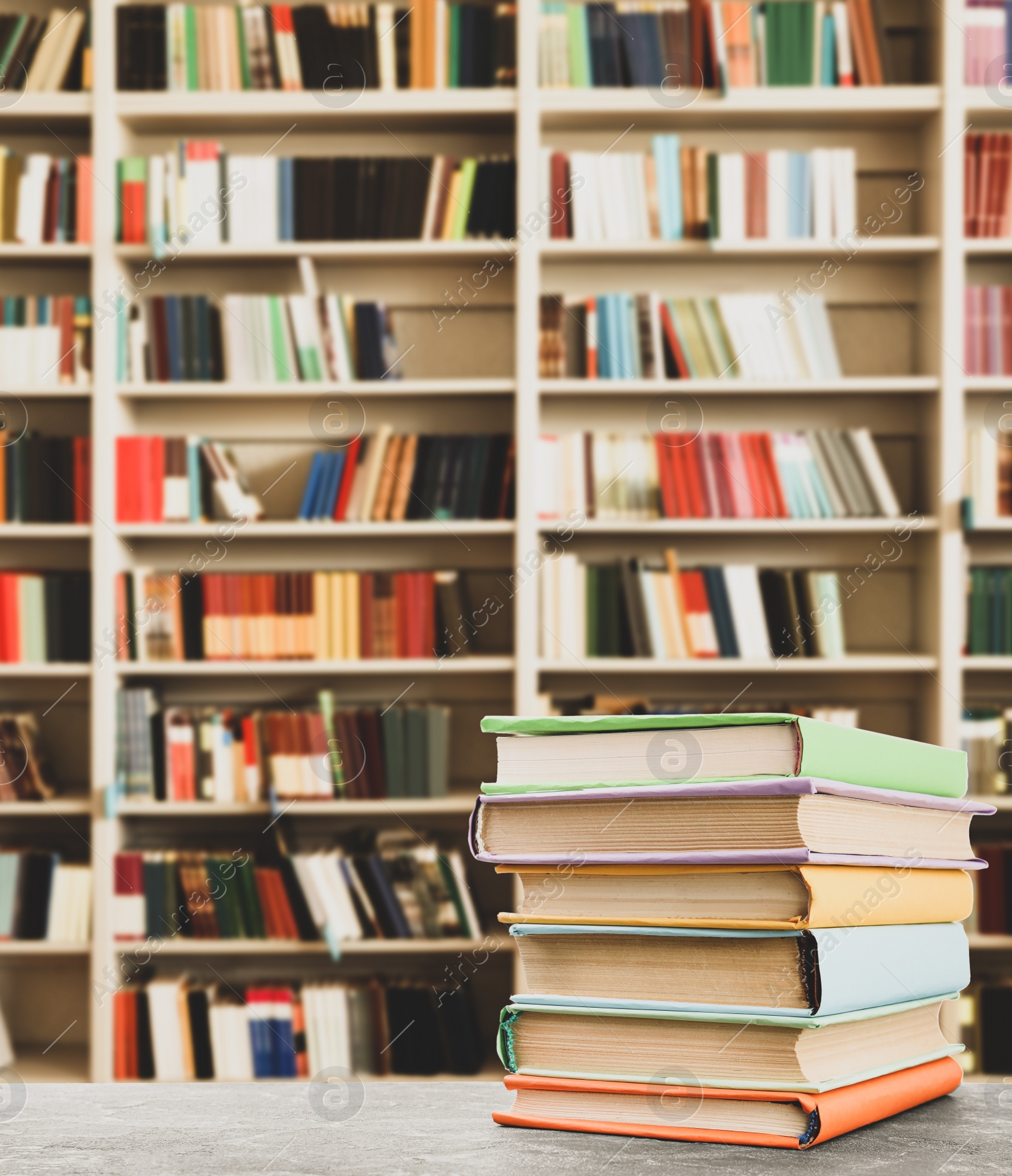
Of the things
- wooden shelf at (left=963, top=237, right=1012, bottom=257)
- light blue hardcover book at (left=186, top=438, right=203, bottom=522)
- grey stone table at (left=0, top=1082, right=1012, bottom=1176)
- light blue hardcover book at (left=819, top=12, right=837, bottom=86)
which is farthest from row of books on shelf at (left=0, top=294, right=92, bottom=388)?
grey stone table at (left=0, top=1082, right=1012, bottom=1176)

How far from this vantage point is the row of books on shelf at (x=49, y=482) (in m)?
2.93

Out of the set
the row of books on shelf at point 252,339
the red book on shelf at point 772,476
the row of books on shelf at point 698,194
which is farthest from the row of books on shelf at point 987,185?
the row of books on shelf at point 252,339

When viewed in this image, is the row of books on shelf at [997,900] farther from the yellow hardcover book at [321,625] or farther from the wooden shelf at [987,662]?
the yellow hardcover book at [321,625]

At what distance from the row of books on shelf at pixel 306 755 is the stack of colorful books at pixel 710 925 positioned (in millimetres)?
2210

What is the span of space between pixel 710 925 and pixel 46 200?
2.92m

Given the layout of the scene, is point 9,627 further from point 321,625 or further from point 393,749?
point 393,749

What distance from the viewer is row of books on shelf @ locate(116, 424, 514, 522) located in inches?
115

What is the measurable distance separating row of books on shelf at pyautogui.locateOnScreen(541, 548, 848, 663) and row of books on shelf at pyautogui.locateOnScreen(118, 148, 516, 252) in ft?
3.01

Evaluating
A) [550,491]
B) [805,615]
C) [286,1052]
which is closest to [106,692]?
[286,1052]

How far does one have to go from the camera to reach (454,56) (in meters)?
2.95

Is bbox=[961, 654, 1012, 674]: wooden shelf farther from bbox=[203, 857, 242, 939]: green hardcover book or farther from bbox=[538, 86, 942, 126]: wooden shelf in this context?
bbox=[203, 857, 242, 939]: green hardcover book

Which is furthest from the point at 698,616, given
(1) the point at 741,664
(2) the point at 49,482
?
(2) the point at 49,482

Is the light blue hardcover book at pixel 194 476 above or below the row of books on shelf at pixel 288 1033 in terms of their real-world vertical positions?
above

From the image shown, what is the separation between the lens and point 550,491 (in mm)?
2906
